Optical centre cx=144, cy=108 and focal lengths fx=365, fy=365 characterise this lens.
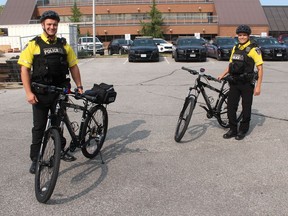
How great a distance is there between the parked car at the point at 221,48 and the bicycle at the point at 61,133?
60.3 ft

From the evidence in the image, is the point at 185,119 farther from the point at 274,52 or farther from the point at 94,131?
the point at 274,52

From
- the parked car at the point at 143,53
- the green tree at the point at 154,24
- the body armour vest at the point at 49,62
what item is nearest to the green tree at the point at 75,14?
the green tree at the point at 154,24

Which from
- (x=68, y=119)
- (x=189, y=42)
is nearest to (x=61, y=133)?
(x=68, y=119)

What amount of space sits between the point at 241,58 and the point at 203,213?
3.06 m

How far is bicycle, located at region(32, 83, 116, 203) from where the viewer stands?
384cm

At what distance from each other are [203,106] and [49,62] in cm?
305

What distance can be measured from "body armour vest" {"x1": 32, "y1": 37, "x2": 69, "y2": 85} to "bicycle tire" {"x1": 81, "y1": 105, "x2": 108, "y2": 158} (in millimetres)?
718

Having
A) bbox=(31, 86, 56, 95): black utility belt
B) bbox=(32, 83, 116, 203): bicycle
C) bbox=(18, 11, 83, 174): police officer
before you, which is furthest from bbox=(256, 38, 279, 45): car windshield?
bbox=(31, 86, 56, 95): black utility belt

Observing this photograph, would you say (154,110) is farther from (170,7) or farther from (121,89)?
(170,7)

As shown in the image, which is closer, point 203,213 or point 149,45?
point 203,213

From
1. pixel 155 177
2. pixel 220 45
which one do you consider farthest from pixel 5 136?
pixel 220 45

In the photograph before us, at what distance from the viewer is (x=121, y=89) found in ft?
37.7

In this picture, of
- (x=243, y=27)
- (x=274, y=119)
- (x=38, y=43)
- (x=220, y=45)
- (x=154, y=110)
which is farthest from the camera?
(x=220, y=45)

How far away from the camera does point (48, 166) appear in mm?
3920
